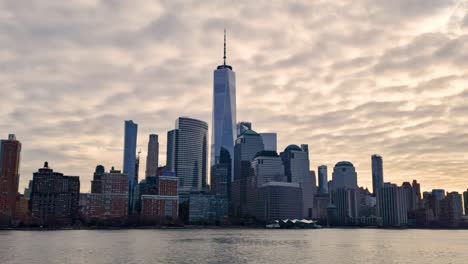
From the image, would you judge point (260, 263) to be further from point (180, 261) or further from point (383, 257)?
point (383, 257)

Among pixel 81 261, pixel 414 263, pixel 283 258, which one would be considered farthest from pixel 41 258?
pixel 414 263

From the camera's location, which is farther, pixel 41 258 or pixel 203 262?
pixel 41 258

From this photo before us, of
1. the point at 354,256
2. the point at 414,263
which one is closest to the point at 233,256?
the point at 354,256

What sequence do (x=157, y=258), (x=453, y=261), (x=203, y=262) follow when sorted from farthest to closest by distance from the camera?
(x=453, y=261), (x=157, y=258), (x=203, y=262)

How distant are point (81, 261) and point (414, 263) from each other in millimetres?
73366

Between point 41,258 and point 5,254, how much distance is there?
49.4ft

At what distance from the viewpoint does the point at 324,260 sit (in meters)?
109

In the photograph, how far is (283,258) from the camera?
111312mm

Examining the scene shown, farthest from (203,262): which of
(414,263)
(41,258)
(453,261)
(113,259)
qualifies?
(453,261)

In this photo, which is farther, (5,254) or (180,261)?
(5,254)

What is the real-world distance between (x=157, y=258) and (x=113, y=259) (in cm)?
955

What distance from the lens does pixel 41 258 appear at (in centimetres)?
10819

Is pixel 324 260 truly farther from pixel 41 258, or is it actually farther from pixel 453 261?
pixel 41 258

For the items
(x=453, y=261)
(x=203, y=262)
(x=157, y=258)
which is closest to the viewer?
(x=203, y=262)
